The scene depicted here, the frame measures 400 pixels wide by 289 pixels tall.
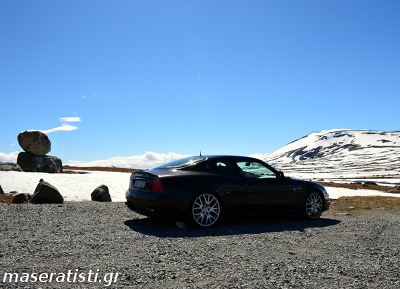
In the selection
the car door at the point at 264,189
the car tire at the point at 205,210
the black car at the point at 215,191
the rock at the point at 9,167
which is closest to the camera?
the black car at the point at 215,191

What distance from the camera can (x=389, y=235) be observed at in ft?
27.3

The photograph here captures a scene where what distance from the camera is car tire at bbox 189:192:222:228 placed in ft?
28.5

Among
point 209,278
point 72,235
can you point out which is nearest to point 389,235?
point 209,278

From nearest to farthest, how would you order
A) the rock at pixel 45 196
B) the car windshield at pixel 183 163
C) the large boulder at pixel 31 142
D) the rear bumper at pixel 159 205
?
the rear bumper at pixel 159 205 → the car windshield at pixel 183 163 → the rock at pixel 45 196 → the large boulder at pixel 31 142

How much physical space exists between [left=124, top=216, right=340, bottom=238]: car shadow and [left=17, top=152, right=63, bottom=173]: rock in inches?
810

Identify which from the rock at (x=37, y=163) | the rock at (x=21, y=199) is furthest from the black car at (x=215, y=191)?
the rock at (x=37, y=163)

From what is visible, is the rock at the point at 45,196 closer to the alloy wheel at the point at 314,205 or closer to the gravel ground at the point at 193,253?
the gravel ground at the point at 193,253

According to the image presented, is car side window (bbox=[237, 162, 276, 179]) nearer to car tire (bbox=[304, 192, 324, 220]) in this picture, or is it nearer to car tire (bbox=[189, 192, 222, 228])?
car tire (bbox=[189, 192, 222, 228])

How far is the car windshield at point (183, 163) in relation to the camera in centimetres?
927

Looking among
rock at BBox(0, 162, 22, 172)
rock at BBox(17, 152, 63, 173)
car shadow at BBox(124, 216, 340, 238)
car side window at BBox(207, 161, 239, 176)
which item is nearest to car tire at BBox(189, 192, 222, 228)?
car shadow at BBox(124, 216, 340, 238)

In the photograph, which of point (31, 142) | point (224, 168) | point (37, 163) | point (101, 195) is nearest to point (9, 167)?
point (37, 163)

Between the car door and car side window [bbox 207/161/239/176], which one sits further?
the car door

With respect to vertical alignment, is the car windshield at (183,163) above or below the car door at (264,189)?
above

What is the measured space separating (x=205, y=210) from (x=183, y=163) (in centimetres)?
133
